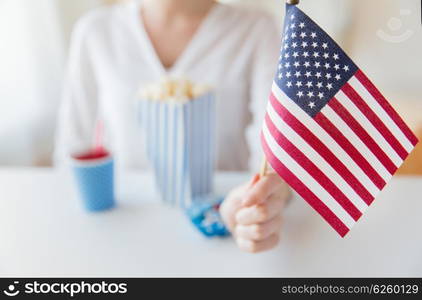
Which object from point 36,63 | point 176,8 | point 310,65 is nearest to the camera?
point 310,65

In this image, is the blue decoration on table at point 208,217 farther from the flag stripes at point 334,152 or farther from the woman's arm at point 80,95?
the woman's arm at point 80,95

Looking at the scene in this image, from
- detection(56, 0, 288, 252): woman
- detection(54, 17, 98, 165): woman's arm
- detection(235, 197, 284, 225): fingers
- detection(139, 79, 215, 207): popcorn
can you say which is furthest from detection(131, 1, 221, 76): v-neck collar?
detection(235, 197, 284, 225): fingers

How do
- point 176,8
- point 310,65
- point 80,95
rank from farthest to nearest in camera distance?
point 80,95
point 176,8
point 310,65

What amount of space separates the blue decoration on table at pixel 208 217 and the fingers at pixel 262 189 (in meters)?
0.09

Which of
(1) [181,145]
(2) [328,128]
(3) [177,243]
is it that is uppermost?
(2) [328,128]

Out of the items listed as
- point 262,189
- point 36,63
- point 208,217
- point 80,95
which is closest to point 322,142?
point 262,189

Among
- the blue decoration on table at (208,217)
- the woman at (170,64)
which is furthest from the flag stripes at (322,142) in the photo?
the woman at (170,64)

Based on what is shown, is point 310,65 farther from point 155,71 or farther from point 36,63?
point 36,63

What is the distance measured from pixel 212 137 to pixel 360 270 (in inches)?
11.9

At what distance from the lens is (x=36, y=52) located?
130 cm

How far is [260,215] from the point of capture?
54 cm

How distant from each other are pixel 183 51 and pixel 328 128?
0.57 meters

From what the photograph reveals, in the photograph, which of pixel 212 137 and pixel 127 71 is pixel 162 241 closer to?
pixel 212 137

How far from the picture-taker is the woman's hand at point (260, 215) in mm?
519
